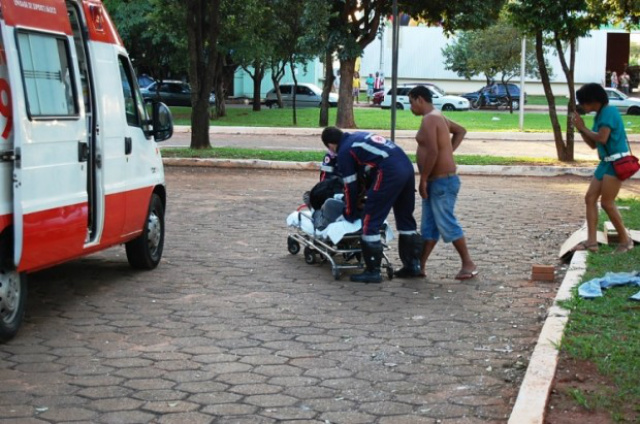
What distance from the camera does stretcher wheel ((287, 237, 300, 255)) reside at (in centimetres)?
1046

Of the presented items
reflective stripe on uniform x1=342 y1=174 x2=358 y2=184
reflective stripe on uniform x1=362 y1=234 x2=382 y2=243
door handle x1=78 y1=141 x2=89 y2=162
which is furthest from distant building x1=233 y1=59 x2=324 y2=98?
door handle x1=78 y1=141 x2=89 y2=162

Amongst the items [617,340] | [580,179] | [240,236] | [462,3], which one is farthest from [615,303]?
[462,3]

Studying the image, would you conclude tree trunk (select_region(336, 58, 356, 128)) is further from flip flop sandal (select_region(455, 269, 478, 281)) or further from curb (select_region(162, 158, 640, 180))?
flip flop sandal (select_region(455, 269, 478, 281))

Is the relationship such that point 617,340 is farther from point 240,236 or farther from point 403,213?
point 240,236

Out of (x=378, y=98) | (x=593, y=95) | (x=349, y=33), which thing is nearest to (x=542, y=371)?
(x=593, y=95)

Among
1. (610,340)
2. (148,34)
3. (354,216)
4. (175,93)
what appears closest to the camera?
(610,340)

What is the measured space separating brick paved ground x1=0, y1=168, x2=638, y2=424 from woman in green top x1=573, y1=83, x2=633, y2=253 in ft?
3.07

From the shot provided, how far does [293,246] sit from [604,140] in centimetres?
330

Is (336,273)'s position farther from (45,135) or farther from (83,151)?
(45,135)

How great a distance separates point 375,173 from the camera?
29.9 ft

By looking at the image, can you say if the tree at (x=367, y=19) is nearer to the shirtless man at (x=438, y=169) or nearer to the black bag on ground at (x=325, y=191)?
the black bag on ground at (x=325, y=191)

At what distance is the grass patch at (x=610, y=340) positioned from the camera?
217 inches

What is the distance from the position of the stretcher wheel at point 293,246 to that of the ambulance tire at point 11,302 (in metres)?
3.76

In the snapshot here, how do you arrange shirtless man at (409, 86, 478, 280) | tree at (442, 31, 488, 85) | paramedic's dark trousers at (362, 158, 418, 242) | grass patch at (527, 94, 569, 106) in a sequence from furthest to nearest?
tree at (442, 31, 488, 85) → grass patch at (527, 94, 569, 106) → shirtless man at (409, 86, 478, 280) → paramedic's dark trousers at (362, 158, 418, 242)
